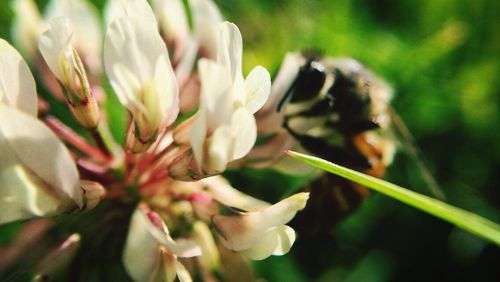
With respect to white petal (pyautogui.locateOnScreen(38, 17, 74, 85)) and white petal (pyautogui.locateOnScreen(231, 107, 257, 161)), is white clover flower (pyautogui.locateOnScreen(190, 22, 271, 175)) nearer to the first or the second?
white petal (pyautogui.locateOnScreen(231, 107, 257, 161))

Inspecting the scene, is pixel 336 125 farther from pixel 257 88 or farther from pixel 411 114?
pixel 411 114

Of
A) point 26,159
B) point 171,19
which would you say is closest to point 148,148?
point 26,159

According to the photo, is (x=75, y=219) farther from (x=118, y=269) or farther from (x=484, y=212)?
(x=484, y=212)

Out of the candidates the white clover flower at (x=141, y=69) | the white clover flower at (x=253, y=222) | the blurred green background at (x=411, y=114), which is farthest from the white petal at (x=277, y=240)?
the blurred green background at (x=411, y=114)

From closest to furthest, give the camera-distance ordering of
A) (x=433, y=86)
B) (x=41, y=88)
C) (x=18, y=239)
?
(x=18, y=239)
(x=41, y=88)
(x=433, y=86)

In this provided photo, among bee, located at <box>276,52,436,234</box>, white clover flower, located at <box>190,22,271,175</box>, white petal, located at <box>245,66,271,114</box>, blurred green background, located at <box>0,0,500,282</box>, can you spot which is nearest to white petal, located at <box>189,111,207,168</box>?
white clover flower, located at <box>190,22,271,175</box>

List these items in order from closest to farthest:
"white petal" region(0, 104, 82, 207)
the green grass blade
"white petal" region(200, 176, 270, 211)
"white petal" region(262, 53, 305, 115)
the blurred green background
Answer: "white petal" region(0, 104, 82, 207) → the green grass blade → "white petal" region(200, 176, 270, 211) → "white petal" region(262, 53, 305, 115) → the blurred green background

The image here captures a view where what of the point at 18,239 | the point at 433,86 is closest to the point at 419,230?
the point at 433,86
